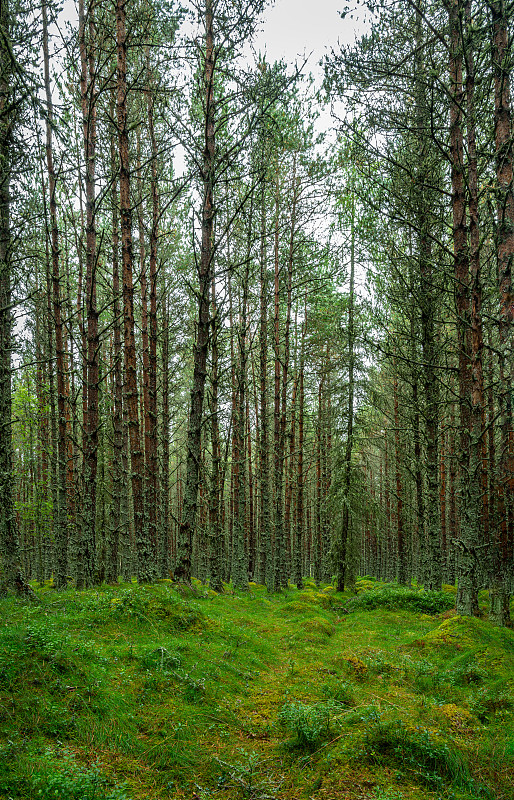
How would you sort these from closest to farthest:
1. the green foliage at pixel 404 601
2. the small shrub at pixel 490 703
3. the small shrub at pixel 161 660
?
1. the small shrub at pixel 490 703
2. the small shrub at pixel 161 660
3. the green foliage at pixel 404 601

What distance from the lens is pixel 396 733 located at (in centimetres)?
363

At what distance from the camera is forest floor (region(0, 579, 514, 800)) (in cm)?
309

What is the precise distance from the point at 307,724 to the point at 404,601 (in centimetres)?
889

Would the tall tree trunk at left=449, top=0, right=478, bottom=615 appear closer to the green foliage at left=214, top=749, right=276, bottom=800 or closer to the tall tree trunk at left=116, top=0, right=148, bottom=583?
the green foliage at left=214, top=749, right=276, bottom=800

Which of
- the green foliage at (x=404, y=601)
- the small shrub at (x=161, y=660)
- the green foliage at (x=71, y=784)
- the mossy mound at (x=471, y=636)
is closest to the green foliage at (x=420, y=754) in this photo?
the green foliage at (x=71, y=784)

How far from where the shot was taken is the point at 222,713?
423 cm

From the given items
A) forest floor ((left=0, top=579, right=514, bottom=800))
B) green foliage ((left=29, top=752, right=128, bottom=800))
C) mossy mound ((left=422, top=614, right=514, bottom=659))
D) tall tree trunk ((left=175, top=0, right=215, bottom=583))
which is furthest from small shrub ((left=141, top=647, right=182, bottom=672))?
mossy mound ((left=422, top=614, right=514, bottom=659))

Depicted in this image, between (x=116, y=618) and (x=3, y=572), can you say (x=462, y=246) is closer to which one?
(x=116, y=618)

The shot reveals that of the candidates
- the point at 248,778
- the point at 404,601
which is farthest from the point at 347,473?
the point at 248,778

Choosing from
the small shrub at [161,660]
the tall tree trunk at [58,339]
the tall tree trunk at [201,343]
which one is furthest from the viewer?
the tall tree trunk at [58,339]

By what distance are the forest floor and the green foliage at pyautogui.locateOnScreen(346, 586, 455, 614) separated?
4865 mm

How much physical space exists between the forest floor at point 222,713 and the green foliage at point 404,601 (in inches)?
192

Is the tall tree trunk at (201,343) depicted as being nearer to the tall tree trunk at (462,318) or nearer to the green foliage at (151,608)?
the green foliage at (151,608)

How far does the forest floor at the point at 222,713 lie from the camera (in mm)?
3094
